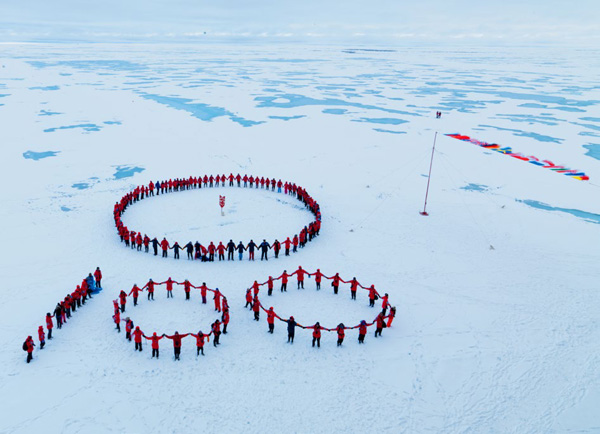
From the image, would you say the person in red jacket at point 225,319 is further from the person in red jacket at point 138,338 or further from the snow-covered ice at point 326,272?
the person in red jacket at point 138,338

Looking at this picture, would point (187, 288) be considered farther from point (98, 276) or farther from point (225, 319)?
point (98, 276)

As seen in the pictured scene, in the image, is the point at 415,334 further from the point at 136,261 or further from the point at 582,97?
the point at 582,97

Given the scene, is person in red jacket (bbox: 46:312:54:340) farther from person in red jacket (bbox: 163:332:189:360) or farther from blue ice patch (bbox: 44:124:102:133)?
blue ice patch (bbox: 44:124:102:133)

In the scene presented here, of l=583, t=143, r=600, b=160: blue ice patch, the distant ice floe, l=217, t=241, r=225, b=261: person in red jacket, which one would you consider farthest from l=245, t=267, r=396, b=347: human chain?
l=583, t=143, r=600, b=160: blue ice patch

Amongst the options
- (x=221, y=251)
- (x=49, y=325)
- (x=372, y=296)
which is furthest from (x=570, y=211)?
(x=49, y=325)

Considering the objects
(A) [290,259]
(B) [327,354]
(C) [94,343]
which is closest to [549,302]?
(B) [327,354]

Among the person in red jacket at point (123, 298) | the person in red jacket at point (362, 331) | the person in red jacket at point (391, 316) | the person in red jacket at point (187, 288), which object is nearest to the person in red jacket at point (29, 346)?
the person in red jacket at point (123, 298)
